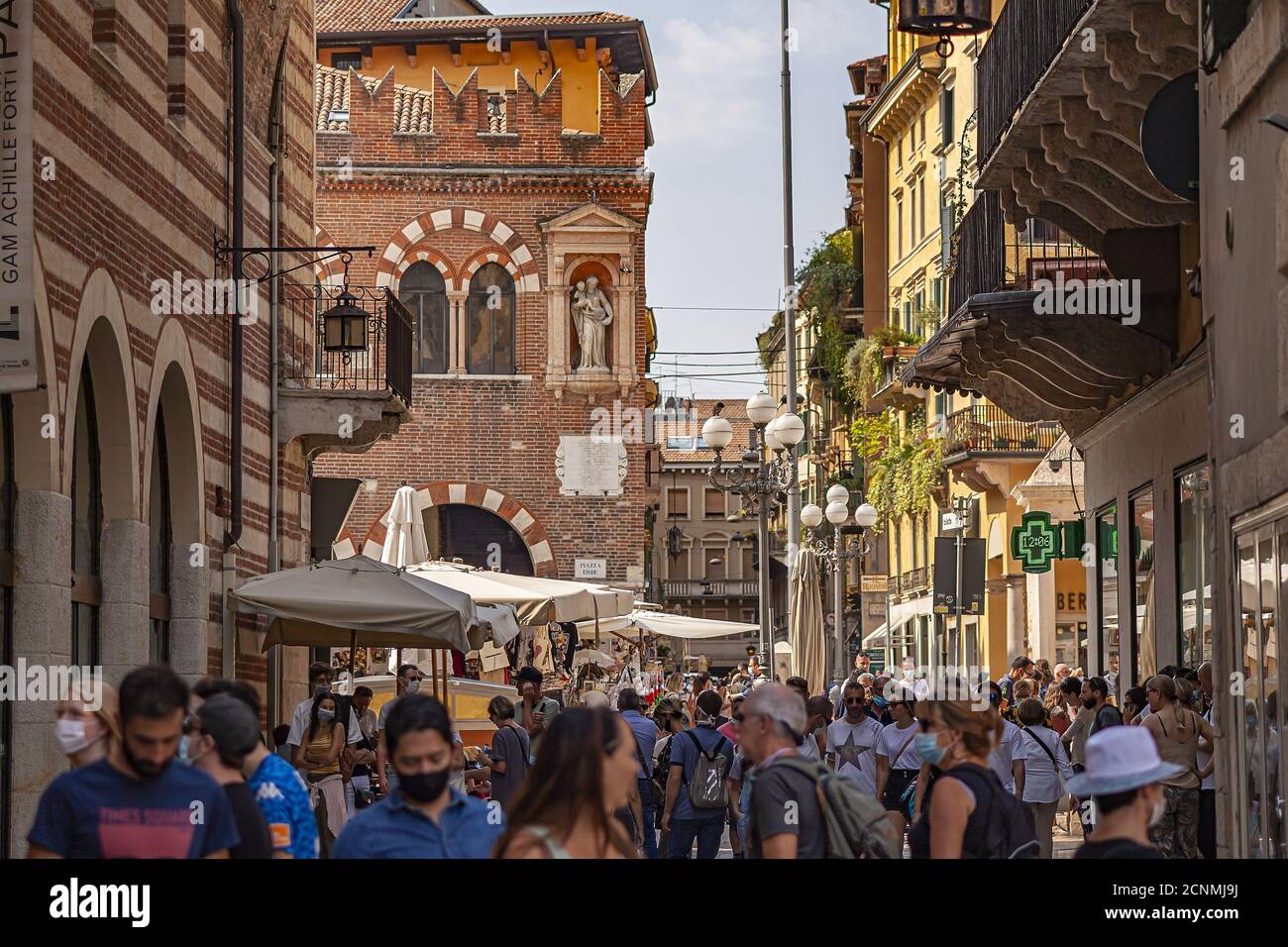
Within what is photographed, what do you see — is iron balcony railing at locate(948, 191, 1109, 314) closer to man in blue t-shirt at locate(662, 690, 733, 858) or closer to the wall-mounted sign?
man in blue t-shirt at locate(662, 690, 733, 858)

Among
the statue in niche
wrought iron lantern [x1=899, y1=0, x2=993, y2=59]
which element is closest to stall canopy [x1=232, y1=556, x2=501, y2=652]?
wrought iron lantern [x1=899, y1=0, x2=993, y2=59]

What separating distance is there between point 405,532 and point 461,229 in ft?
43.4

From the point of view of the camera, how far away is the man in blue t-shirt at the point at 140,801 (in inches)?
255

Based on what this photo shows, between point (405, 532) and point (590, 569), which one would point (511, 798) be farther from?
point (590, 569)

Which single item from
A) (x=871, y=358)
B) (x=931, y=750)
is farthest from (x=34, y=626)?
(x=871, y=358)

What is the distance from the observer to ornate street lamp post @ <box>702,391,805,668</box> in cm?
2723

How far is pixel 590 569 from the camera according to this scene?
38.6 metres

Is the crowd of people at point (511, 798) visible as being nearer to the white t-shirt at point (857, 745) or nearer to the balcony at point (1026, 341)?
the white t-shirt at point (857, 745)

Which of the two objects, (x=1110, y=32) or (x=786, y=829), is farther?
(x=1110, y=32)

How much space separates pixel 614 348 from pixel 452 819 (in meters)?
32.7

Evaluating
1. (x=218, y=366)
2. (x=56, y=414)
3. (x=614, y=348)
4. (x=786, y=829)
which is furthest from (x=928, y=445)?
(x=786, y=829)
